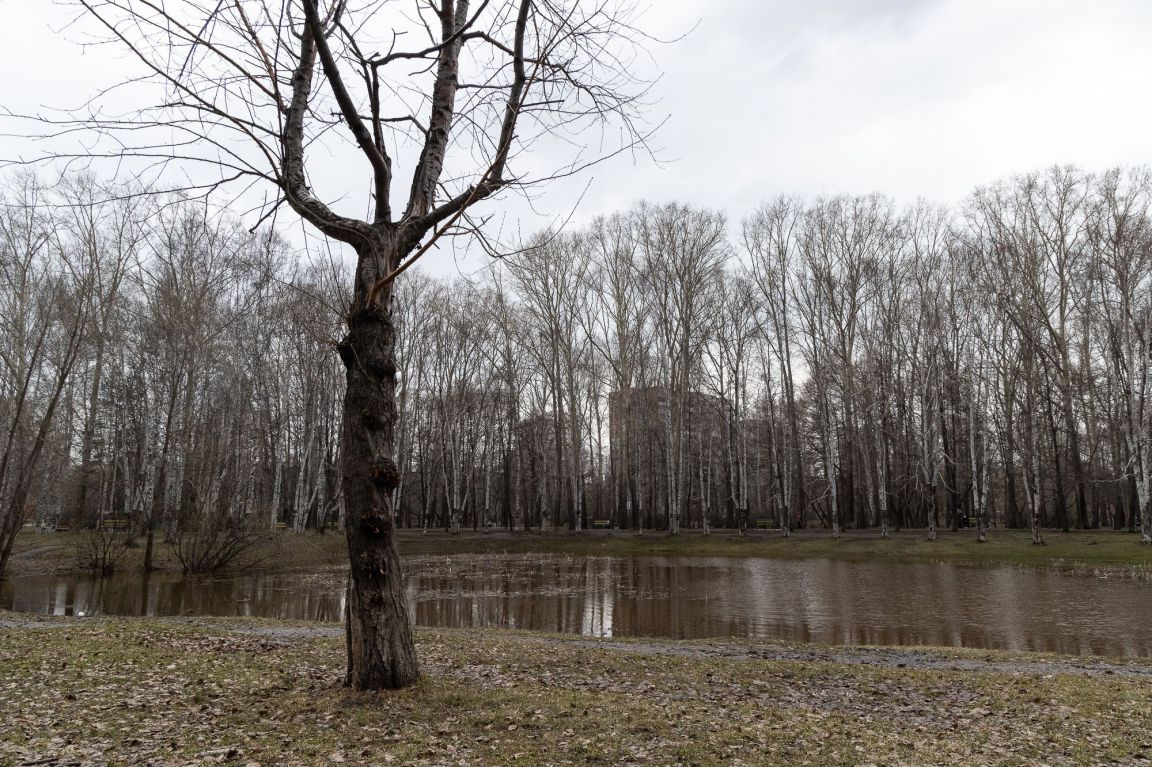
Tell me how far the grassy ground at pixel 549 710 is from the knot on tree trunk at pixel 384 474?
5.47 ft

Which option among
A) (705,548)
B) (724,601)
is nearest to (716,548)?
(705,548)

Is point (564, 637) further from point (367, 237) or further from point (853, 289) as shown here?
point (853, 289)

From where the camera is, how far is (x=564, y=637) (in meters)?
11.5

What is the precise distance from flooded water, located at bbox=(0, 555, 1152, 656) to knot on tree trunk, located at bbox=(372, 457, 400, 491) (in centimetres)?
835

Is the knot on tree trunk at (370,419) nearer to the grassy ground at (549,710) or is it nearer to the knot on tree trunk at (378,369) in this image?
the knot on tree trunk at (378,369)

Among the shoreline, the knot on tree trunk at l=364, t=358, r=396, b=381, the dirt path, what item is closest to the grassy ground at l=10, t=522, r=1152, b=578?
the shoreline

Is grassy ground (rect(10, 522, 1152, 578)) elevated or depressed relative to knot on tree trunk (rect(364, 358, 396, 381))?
depressed

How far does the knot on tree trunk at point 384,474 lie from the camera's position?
552cm

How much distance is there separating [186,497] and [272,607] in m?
12.5

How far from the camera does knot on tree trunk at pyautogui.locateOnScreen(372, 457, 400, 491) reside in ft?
18.1

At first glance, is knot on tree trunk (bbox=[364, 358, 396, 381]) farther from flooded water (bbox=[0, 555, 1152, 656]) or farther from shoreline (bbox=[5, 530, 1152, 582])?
shoreline (bbox=[5, 530, 1152, 582])

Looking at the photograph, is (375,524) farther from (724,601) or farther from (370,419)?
(724,601)

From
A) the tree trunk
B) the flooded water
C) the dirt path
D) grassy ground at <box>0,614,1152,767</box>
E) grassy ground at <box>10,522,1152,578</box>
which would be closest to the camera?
grassy ground at <box>0,614,1152,767</box>

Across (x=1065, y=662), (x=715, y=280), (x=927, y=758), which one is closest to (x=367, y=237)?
(x=927, y=758)
